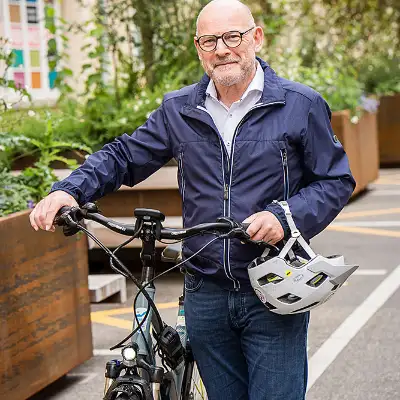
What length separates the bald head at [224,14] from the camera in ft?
11.4

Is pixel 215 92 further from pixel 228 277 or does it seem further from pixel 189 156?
pixel 228 277

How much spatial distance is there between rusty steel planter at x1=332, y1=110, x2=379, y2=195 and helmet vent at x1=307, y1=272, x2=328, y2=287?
1005 cm

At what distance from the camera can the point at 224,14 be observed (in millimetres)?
3477

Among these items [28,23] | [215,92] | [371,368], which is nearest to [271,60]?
[28,23]

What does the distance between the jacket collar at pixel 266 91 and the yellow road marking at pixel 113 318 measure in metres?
3.96

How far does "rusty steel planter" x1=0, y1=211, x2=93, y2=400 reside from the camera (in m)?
5.33

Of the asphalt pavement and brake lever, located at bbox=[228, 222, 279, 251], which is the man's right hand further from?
the asphalt pavement

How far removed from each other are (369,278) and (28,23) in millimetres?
7656

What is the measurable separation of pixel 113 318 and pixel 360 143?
7.51 m

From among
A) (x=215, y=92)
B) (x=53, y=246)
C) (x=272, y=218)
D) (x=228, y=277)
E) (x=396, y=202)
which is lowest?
(x=396, y=202)

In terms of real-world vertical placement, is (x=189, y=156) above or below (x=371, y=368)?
above

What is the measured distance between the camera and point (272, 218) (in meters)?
3.36

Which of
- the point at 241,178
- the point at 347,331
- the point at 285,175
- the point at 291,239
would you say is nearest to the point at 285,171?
the point at 285,175

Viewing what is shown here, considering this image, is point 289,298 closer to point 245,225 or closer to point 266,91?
point 245,225
